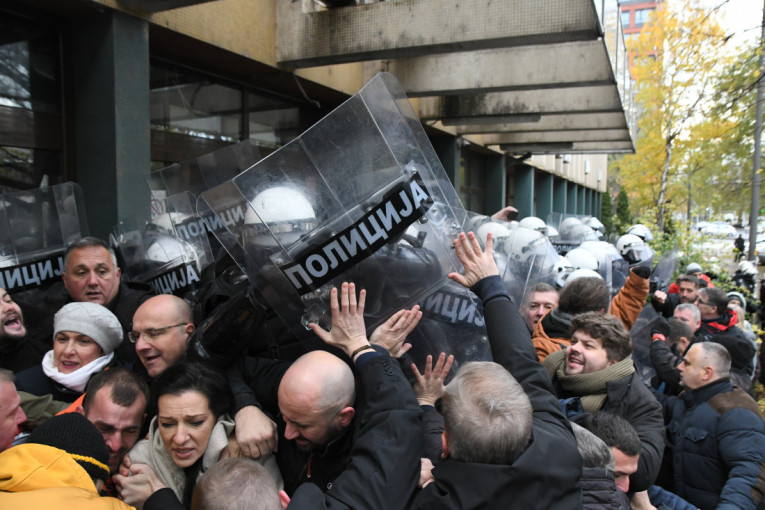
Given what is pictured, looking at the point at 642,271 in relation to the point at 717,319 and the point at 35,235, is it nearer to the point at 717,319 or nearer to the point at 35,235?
the point at 717,319

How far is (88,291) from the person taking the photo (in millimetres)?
2912

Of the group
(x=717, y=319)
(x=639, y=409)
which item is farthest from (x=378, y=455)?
(x=717, y=319)

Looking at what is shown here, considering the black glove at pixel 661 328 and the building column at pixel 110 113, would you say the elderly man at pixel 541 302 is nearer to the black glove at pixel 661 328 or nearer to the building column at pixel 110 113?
the black glove at pixel 661 328

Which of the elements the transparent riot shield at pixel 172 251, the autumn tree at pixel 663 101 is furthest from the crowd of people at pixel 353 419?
the autumn tree at pixel 663 101

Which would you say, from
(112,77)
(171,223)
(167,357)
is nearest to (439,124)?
(112,77)

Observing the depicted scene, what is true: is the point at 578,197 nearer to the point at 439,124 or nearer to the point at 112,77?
the point at 439,124

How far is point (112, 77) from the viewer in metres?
4.37

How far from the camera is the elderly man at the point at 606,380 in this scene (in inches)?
94.6

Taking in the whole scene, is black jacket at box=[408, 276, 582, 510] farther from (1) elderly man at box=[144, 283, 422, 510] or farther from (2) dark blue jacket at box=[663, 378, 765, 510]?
(2) dark blue jacket at box=[663, 378, 765, 510]

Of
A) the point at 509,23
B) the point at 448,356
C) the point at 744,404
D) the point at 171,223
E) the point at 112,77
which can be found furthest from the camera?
the point at 509,23

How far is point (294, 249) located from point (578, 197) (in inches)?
1208

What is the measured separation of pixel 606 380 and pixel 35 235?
3.15 meters

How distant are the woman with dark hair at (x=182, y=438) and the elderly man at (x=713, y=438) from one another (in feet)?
6.98

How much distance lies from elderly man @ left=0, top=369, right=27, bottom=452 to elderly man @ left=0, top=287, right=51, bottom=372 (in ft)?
3.01
